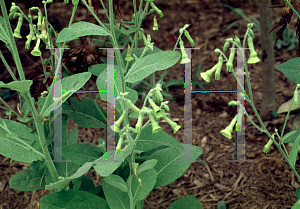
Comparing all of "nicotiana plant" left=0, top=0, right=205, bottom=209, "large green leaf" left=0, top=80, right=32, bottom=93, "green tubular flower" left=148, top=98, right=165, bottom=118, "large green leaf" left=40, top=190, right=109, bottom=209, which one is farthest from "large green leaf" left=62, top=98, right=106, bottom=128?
"green tubular flower" left=148, top=98, right=165, bottom=118

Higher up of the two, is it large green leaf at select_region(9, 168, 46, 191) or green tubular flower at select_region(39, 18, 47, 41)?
green tubular flower at select_region(39, 18, 47, 41)

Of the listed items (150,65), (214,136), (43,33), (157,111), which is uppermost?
(43,33)

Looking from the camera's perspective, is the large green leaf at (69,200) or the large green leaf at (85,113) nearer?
the large green leaf at (69,200)

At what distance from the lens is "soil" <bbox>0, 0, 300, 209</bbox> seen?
7.32 feet

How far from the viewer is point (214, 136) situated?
279 cm

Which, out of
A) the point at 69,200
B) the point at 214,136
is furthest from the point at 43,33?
the point at 214,136

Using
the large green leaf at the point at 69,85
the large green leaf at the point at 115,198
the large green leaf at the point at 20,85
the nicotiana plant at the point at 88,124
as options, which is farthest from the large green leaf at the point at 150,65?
the large green leaf at the point at 115,198

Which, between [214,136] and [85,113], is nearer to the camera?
[85,113]

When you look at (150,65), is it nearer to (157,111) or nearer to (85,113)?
(157,111)

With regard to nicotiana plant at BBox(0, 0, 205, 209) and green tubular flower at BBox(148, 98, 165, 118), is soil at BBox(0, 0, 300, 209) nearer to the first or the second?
nicotiana plant at BBox(0, 0, 205, 209)

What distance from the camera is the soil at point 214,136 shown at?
7.32 feet

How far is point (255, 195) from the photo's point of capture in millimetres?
2172

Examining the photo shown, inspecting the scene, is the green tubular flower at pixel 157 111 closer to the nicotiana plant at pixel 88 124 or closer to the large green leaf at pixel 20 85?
the nicotiana plant at pixel 88 124

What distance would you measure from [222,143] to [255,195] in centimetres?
62
